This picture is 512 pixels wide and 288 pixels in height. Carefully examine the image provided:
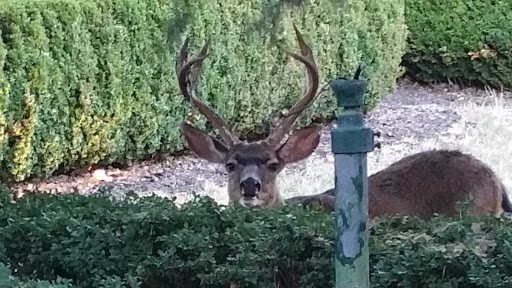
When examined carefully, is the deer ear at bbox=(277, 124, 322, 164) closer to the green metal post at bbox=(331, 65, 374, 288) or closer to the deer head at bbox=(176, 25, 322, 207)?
the deer head at bbox=(176, 25, 322, 207)

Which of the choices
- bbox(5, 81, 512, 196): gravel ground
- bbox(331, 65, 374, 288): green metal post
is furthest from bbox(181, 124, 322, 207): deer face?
bbox(331, 65, 374, 288): green metal post

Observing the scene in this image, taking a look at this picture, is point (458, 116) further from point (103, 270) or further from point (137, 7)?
point (103, 270)

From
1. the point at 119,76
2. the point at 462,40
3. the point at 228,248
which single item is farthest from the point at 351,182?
the point at 462,40

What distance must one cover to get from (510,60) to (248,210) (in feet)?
40.1

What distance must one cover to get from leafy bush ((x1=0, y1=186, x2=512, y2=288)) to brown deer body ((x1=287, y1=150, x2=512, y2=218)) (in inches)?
56.1

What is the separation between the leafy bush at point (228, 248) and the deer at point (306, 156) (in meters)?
1.42

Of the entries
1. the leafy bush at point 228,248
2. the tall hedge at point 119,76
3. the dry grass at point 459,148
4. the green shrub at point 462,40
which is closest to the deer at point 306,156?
the leafy bush at point 228,248

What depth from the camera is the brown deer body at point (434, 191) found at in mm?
Answer: 5977

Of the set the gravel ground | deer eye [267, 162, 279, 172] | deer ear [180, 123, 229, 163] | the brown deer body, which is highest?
deer ear [180, 123, 229, 163]

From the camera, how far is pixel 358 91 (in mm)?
3398

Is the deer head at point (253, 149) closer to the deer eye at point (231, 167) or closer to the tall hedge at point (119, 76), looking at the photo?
the deer eye at point (231, 167)

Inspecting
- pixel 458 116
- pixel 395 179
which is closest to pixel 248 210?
pixel 395 179

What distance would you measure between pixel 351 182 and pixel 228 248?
935mm

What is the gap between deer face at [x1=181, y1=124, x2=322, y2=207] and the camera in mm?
6055
